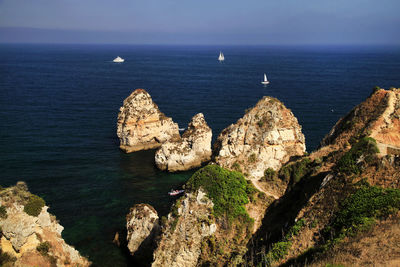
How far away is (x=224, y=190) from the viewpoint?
2628cm

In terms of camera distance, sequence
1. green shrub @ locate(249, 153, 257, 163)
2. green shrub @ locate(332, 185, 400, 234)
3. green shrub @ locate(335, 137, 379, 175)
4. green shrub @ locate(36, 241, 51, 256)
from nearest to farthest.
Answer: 1. green shrub @ locate(332, 185, 400, 234)
2. green shrub @ locate(335, 137, 379, 175)
3. green shrub @ locate(36, 241, 51, 256)
4. green shrub @ locate(249, 153, 257, 163)

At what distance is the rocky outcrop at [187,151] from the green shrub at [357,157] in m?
31.2

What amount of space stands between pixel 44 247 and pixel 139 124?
34928 mm

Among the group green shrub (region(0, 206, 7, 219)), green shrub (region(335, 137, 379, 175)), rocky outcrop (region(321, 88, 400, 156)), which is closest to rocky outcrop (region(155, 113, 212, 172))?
rocky outcrop (region(321, 88, 400, 156))

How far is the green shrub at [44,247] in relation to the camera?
2436 centimetres

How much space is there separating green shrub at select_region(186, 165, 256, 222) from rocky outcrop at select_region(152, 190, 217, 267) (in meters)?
0.76

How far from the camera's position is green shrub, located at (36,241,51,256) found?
24.4 meters

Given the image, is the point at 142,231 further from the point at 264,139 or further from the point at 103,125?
the point at 103,125

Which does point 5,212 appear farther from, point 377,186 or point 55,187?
point 377,186

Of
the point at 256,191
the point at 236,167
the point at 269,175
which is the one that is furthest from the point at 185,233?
the point at 236,167

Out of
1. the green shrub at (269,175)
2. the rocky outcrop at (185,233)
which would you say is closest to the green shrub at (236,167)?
the green shrub at (269,175)

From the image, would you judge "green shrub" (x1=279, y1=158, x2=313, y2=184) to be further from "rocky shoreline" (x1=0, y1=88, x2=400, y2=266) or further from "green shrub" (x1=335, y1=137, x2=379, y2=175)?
"green shrub" (x1=335, y1=137, x2=379, y2=175)

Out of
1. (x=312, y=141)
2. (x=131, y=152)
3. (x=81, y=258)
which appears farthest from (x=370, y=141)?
(x=131, y=152)

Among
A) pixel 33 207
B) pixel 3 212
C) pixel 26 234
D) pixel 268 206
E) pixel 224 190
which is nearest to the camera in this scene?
pixel 3 212
